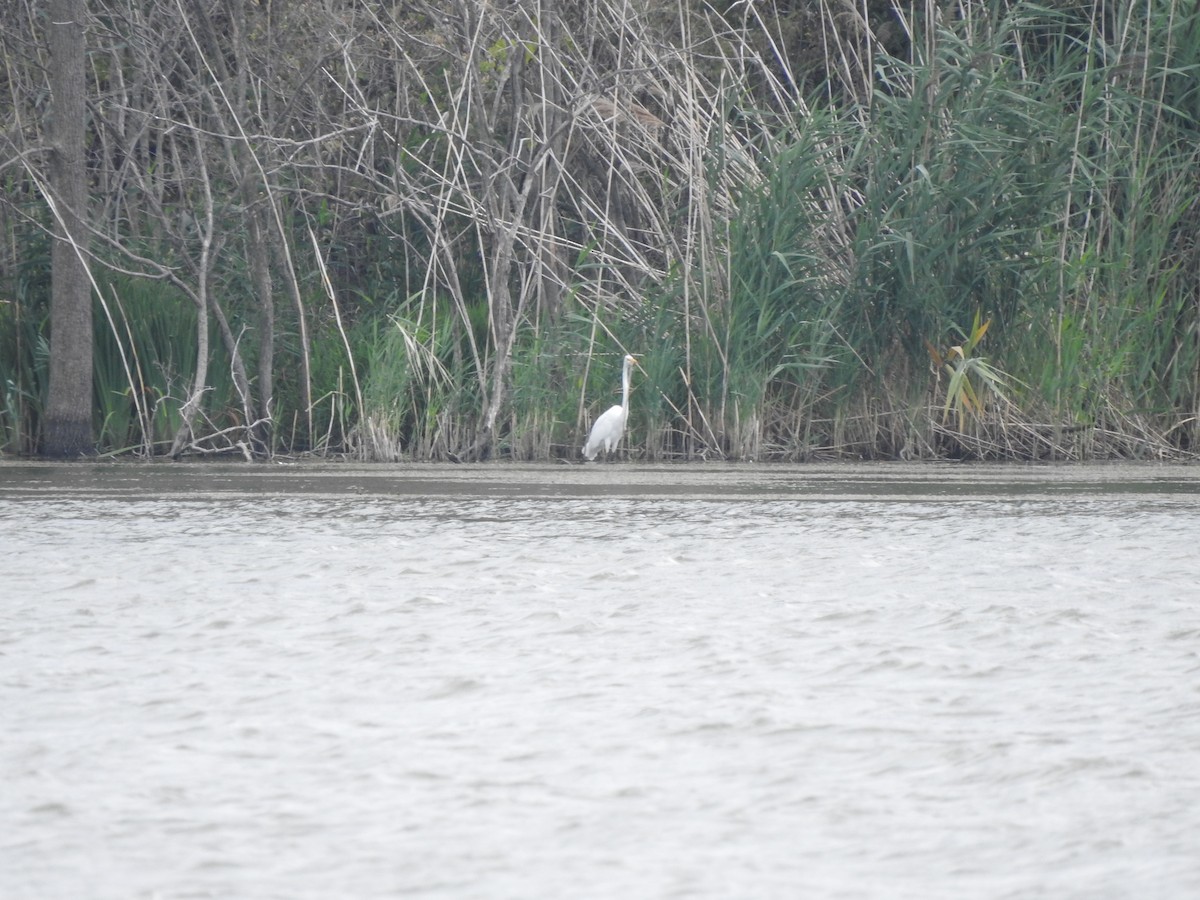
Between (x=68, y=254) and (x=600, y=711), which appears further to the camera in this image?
(x=68, y=254)

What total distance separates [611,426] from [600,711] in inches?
237

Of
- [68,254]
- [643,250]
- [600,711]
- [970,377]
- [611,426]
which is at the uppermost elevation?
[643,250]

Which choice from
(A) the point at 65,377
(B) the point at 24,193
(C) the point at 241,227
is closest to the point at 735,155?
(C) the point at 241,227

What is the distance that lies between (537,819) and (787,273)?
7147 millimetres

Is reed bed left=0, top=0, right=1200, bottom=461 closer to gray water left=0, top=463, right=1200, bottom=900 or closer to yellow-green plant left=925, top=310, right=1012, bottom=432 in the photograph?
yellow-green plant left=925, top=310, right=1012, bottom=432

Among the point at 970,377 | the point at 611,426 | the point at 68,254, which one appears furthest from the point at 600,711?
the point at 68,254

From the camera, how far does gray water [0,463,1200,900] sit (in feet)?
7.07

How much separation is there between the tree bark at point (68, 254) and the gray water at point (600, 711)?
13.4 feet

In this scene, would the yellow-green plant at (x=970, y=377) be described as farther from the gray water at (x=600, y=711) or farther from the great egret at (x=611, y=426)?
the gray water at (x=600, y=711)

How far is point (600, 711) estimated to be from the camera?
3002 millimetres

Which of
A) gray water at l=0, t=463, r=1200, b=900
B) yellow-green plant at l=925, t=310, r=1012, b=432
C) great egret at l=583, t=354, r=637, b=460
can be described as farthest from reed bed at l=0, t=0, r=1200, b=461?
gray water at l=0, t=463, r=1200, b=900

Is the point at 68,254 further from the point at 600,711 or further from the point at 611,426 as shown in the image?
the point at 600,711

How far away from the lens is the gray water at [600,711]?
2.16 m

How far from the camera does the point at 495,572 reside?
15.5 ft
